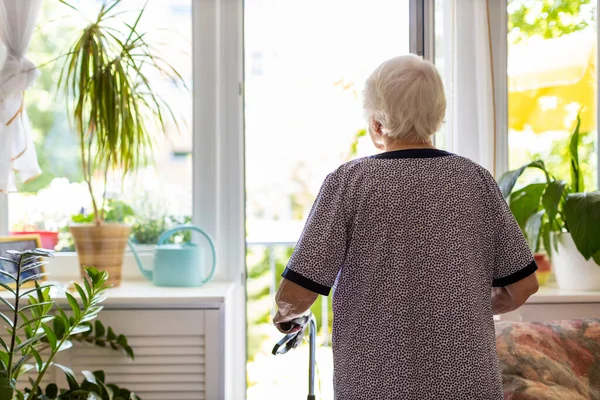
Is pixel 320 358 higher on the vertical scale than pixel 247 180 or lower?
lower

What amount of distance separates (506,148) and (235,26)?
3.83 ft

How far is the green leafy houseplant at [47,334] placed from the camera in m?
1.55

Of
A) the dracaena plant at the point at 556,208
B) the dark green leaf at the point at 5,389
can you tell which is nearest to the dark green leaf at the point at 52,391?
the dark green leaf at the point at 5,389

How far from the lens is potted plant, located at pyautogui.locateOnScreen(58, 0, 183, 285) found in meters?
2.39

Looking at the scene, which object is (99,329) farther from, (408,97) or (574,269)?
(574,269)

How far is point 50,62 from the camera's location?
2.63m

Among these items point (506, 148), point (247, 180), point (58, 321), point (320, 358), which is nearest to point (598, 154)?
point (506, 148)

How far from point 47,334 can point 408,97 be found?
3.34 feet

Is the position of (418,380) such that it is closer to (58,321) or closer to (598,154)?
(58,321)

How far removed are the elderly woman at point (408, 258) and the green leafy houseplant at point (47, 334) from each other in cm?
58

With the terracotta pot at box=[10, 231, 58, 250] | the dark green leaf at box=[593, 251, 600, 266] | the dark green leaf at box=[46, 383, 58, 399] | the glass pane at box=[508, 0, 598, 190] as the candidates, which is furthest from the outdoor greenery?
the dark green leaf at box=[46, 383, 58, 399]

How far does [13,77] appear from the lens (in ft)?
7.75

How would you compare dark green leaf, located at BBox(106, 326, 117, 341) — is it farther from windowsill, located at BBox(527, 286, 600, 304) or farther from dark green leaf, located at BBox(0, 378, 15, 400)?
windowsill, located at BBox(527, 286, 600, 304)

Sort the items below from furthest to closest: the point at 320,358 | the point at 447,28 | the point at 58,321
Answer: the point at 320,358, the point at 447,28, the point at 58,321
